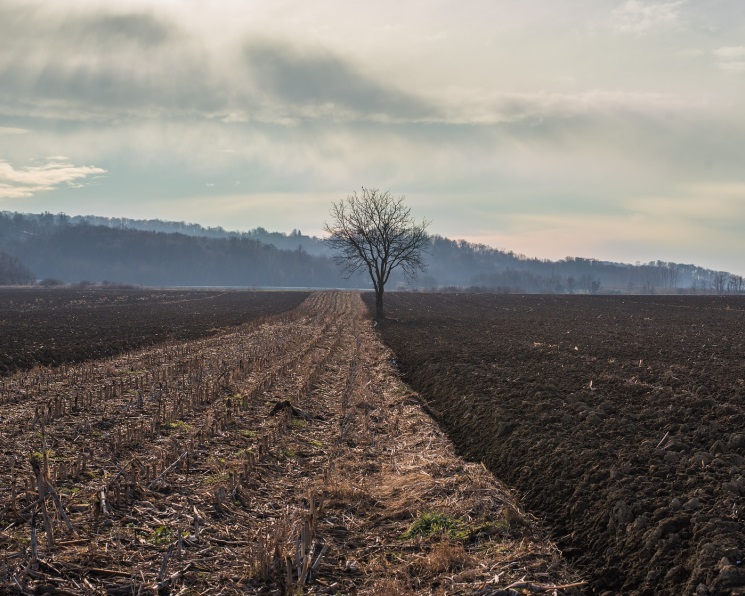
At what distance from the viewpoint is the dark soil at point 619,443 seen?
6809 millimetres

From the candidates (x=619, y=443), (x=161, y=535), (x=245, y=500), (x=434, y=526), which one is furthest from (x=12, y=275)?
(x=434, y=526)

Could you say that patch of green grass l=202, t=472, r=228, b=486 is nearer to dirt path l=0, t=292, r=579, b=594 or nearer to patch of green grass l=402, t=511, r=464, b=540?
dirt path l=0, t=292, r=579, b=594

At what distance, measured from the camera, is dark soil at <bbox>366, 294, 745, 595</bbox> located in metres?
6.81

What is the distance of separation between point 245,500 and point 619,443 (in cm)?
632

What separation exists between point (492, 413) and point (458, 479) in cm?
393

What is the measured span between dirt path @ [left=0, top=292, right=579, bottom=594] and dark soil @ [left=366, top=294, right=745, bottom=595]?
67 centimetres

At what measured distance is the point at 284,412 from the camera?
47.3ft

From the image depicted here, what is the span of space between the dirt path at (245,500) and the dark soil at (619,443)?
0.67m

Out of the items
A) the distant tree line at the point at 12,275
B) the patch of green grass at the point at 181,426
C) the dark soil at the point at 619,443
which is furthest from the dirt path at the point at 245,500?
the distant tree line at the point at 12,275

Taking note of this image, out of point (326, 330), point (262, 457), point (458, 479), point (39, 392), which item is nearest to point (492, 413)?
point (458, 479)

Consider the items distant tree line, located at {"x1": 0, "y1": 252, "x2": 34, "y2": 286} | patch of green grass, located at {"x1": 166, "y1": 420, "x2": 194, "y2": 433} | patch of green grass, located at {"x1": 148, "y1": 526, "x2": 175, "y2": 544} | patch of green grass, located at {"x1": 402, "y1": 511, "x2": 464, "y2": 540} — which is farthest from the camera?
distant tree line, located at {"x1": 0, "y1": 252, "x2": 34, "y2": 286}

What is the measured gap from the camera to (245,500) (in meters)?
9.09

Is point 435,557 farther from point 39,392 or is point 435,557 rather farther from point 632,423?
point 39,392

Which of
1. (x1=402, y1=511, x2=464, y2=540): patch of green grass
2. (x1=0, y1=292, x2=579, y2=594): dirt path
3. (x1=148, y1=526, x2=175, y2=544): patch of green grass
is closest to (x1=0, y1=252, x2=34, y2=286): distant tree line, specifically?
(x1=0, y1=292, x2=579, y2=594): dirt path
